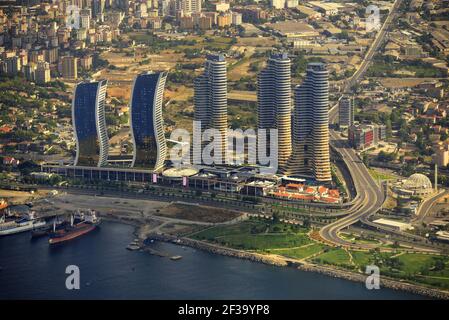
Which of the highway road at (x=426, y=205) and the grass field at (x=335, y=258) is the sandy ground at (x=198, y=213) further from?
the highway road at (x=426, y=205)

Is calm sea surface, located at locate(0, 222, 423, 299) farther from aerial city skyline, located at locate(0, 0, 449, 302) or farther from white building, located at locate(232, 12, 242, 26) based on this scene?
white building, located at locate(232, 12, 242, 26)

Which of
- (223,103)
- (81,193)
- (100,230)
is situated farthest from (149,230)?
(223,103)

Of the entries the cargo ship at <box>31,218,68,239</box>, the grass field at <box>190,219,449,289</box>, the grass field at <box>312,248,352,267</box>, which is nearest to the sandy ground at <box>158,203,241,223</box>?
the grass field at <box>190,219,449,289</box>

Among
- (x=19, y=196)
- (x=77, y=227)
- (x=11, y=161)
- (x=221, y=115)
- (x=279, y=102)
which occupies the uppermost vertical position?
(x=279, y=102)

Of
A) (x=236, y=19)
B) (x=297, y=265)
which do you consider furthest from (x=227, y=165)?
(x=236, y=19)

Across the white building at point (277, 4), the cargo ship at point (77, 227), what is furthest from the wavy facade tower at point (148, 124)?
the white building at point (277, 4)

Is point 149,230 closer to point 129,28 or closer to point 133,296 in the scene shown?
point 133,296

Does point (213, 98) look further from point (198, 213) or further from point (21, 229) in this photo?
point (21, 229)
